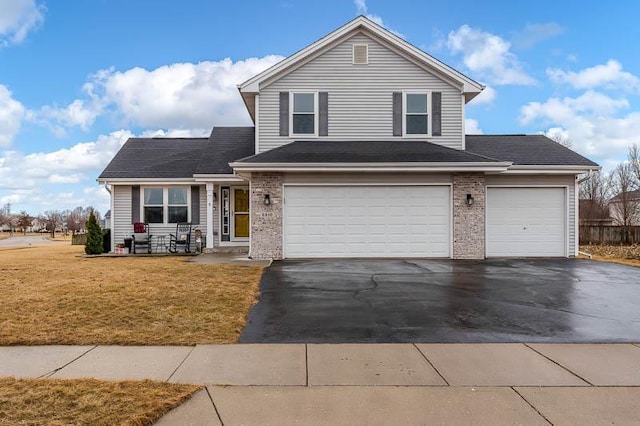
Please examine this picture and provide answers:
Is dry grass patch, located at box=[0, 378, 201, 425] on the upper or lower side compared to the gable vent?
lower

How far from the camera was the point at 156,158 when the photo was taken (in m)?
A: 18.2

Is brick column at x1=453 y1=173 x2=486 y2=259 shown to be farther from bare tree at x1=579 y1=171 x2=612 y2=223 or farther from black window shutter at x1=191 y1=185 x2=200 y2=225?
bare tree at x1=579 y1=171 x2=612 y2=223

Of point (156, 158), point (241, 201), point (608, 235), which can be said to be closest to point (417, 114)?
point (241, 201)

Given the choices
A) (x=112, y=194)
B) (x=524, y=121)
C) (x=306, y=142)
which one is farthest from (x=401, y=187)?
(x=524, y=121)

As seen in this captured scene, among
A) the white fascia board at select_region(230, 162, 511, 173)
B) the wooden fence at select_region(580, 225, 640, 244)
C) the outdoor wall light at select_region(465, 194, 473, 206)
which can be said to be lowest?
the wooden fence at select_region(580, 225, 640, 244)

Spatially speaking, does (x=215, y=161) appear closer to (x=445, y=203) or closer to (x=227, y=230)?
(x=227, y=230)

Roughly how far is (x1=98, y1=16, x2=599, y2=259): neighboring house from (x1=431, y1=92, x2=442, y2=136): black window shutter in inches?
1.4

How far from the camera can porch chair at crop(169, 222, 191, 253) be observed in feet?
55.1

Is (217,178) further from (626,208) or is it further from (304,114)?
(626,208)

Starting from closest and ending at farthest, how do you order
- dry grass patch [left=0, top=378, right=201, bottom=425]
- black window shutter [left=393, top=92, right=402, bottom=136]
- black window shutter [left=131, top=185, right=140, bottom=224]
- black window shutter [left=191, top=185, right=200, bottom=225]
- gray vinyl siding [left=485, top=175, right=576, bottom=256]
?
1. dry grass patch [left=0, top=378, right=201, bottom=425]
2. gray vinyl siding [left=485, top=175, right=576, bottom=256]
3. black window shutter [left=393, top=92, right=402, bottom=136]
4. black window shutter [left=131, top=185, right=140, bottom=224]
5. black window shutter [left=191, top=185, right=200, bottom=225]

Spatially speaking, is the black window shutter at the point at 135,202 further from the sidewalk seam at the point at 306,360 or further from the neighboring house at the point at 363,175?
the sidewalk seam at the point at 306,360

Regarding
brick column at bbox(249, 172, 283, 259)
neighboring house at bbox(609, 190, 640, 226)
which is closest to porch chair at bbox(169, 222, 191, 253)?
brick column at bbox(249, 172, 283, 259)

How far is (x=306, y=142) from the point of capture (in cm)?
1507

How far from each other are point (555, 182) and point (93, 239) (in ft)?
56.8
